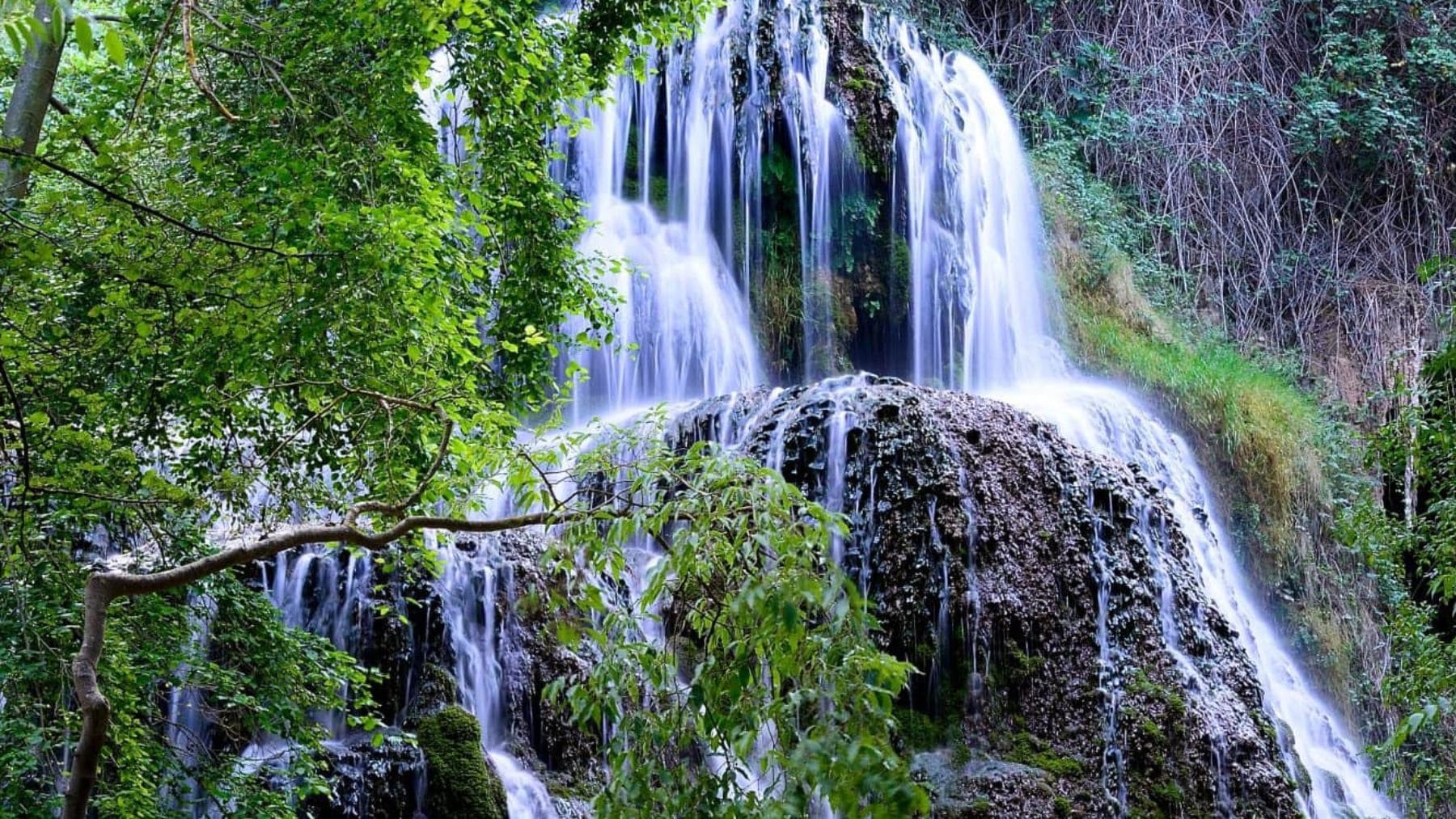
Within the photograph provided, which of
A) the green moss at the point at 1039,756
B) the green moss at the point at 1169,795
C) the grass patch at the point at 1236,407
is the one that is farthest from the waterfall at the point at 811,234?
the green moss at the point at 1039,756

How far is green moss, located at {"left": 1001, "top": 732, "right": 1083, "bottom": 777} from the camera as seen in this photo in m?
9.23

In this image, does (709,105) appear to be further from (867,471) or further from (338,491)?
(338,491)

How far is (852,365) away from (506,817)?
904 cm

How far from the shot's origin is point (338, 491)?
6316 mm

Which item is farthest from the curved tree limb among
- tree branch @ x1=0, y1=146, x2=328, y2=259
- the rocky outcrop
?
the rocky outcrop

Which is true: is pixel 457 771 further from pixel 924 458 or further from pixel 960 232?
pixel 960 232

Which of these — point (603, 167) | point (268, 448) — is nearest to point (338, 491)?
point (268, 448)

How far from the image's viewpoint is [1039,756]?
930 cm

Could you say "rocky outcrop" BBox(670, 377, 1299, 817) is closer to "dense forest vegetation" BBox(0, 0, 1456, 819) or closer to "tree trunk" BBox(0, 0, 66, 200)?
"dense forest vegetation" BBox(0, 0, 1456, 819)

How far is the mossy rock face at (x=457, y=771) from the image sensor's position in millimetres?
7766

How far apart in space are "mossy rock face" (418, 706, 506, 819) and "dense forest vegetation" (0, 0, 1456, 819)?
23 millimetres

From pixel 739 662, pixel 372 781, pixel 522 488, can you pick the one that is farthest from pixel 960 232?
pixel 739 662

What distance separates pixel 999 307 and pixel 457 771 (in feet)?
34.6

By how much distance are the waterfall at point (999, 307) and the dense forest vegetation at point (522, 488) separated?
32cm
